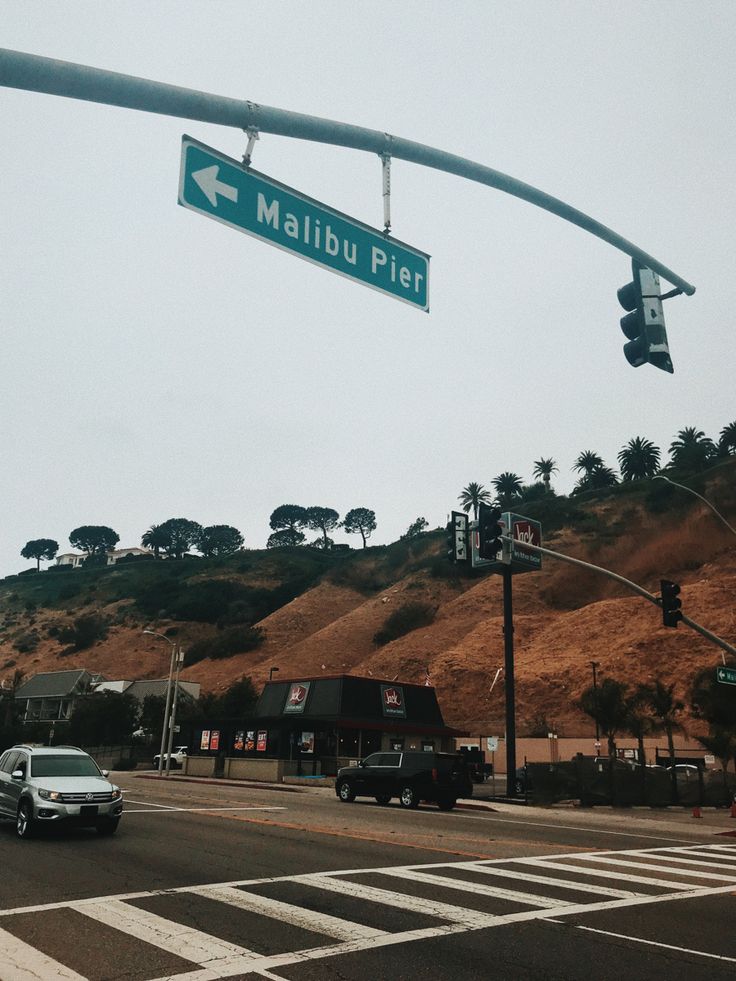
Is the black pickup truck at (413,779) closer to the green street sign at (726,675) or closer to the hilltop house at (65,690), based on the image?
the green street sign at (726,675)

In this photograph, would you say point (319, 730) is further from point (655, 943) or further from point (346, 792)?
point (655, 943)

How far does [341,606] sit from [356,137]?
12158 cm

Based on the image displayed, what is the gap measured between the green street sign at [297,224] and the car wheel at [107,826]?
40.3 ft

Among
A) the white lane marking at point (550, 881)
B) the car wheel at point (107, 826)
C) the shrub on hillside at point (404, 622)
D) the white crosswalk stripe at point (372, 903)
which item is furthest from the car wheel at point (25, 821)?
the shrub on hillside at point (404, 622)

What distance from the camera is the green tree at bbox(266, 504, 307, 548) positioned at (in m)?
193

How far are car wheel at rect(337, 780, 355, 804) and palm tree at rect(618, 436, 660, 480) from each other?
378 ft

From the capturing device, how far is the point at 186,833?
16.5m

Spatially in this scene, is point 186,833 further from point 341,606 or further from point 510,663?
point 341,606

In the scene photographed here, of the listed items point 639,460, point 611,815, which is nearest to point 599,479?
point 639,460

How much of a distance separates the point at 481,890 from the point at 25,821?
883 centimetres

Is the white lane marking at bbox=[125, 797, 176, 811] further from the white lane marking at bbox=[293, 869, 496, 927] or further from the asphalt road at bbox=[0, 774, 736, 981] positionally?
the white lane marking at bbox=[293, 869, 496, 927]

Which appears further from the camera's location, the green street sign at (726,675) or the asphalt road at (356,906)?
the green street sign at (726,675)

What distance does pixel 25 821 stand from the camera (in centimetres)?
1464

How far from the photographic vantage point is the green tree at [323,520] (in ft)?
641
